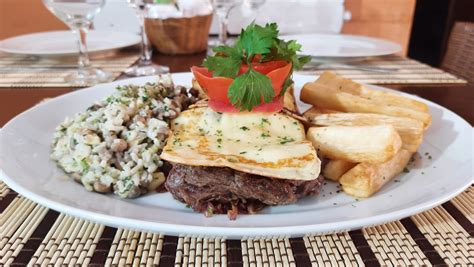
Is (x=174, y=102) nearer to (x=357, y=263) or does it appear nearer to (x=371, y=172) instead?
(x=371, y=172)

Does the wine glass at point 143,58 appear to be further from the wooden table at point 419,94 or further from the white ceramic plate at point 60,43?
the wooden table at point 419,94

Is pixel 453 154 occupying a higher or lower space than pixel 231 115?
lower

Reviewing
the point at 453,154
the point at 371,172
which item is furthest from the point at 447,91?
the point at 371,172

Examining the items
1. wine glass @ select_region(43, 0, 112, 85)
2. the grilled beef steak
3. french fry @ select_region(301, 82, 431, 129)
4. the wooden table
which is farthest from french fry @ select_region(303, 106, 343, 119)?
wine glass @ select_region(43, 0, 112, 85)

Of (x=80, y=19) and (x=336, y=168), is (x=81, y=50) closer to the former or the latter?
(x=80, y=19)

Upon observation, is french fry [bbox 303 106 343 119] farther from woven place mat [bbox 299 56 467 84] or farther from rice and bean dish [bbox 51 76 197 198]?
woven place mat [bbox 299 56 467 84]

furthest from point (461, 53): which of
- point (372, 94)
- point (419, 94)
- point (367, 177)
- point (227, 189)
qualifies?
point (227, 189)
